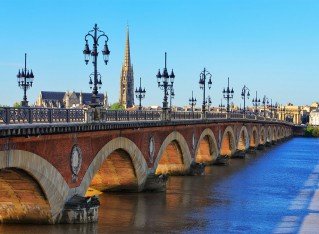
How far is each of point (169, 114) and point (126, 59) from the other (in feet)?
482

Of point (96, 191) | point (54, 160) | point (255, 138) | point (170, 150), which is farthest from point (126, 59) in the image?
point (54, 160)

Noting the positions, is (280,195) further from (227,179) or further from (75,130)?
(75,130)

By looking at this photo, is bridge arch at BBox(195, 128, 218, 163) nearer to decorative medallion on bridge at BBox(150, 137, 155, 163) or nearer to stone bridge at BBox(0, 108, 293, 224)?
stone bridge at BBox(0, 108, 293, 224)

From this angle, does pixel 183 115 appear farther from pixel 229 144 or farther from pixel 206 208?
pixel 229 144

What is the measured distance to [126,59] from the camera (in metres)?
191

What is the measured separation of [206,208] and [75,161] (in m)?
10.3

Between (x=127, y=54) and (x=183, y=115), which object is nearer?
(x=183, y=115)

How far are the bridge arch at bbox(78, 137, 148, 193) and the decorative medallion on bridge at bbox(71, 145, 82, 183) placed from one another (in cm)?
85

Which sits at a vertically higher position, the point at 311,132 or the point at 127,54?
the point at 127,54

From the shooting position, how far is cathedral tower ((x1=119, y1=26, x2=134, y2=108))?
621 feet

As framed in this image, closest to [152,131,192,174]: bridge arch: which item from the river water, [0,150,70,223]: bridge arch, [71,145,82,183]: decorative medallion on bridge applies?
the river water

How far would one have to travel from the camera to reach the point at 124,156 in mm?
37062

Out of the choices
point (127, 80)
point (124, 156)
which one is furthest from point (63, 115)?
point (127, 80)

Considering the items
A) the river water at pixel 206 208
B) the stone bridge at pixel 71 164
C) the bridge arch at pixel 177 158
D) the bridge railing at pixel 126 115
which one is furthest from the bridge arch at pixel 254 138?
the bridge railing at pixel 126 115
